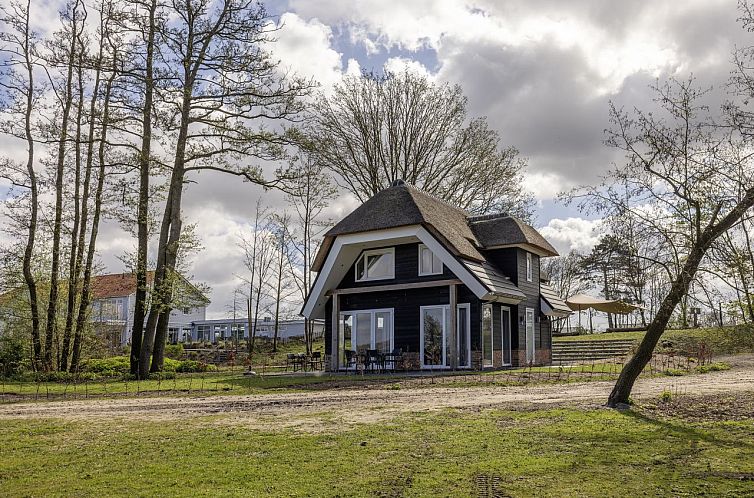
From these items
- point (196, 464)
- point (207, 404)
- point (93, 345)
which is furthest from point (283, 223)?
point (196, 464)

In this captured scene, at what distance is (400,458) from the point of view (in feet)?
23.9

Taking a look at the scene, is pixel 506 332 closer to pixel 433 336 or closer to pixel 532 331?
pixel 532 331

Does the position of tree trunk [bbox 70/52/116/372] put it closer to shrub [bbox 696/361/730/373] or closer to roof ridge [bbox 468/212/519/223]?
roof ridge [bbox 468/212/519/223]

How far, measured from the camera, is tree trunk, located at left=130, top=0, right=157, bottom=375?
21969 millimetres

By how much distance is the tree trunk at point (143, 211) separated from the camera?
21969 millimetres

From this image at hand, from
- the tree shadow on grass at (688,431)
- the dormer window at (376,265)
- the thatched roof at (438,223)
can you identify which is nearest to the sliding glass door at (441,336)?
the thatched roof at (438,223)

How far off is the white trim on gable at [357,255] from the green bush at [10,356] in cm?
963

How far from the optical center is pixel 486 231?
2708 centimetres

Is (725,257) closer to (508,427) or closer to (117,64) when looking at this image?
(508,427)

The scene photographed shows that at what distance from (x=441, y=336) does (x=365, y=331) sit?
3.14 meters

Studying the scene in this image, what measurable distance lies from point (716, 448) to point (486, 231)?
19972 mm

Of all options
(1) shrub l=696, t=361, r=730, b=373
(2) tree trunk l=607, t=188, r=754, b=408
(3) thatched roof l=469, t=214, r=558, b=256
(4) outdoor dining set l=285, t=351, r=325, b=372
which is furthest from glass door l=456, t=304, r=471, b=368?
(2) tree trunk l=607, t=188, r=754, b=408

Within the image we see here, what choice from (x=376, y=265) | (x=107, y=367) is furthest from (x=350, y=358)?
(x=107, y=367)

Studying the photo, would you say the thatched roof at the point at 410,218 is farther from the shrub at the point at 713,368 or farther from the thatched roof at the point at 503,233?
the shrub at the point at 713,368
